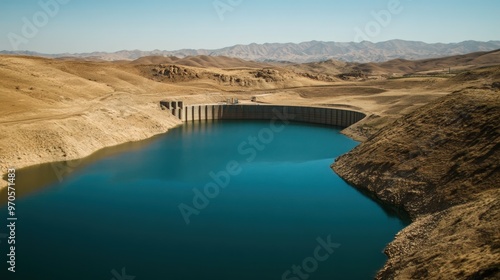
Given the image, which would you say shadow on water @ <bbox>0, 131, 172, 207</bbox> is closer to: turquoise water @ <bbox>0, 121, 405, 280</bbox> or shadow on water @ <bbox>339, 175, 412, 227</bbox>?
turquoise water @ <bbox>0, 121, 405, 280</bbox>

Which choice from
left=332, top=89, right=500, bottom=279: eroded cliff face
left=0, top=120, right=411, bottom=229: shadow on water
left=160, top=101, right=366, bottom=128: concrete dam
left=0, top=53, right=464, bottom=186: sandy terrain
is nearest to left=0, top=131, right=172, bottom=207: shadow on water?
left=0, top=120, right=411, bottom=229: shadow on water

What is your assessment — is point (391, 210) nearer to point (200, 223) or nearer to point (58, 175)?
point (200, 223)

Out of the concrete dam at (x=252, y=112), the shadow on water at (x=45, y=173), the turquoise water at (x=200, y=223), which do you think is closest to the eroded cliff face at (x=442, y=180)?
the turquoise water at (x=200, y=223)

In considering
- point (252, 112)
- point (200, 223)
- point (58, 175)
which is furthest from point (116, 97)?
point (200, 223)

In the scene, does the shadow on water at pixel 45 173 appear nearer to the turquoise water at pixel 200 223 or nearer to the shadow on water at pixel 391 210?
the turquoise water at pixel 200 223

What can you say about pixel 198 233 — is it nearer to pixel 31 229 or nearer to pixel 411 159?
pixel 31 229
